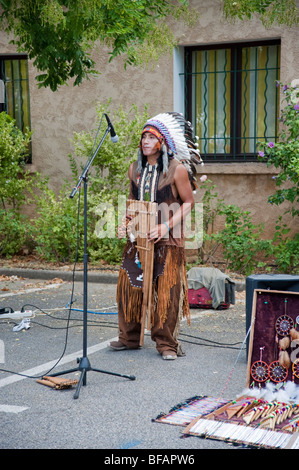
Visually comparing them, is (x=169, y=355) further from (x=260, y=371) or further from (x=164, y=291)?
(x=260, y=371)

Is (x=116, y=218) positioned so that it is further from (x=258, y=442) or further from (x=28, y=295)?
(x=258, y=442)

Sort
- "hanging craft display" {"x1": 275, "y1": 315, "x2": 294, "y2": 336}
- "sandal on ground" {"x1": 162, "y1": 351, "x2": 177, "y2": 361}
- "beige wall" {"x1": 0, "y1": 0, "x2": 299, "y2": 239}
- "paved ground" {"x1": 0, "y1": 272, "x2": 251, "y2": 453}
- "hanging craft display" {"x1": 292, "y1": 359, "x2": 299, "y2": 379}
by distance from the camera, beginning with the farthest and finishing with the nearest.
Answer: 1. "beige wall" {"x1": 0, "y1": 0, "x2": 299, "y2": 239}
2. "sandal on ground" {"x1": 162, "y1": 351, "x2": 177, "y2": 361}
3. "hanging craft display" {"x1": 275, "y1": 315, "x2": 294, "y2": 336}
4. "hanging craft display" {"x1": 292, "y1": 359, "x2": 299, "y2": 379}
5. "paved ground" {"x1": 0, "y1": 272, "x2": 251, "y2": 453}

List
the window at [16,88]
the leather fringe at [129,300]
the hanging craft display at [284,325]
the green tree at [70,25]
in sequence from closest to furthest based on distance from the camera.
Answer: the hanging craft display at [284,325]
the leather fringe at [129,300]
the green tree at [70,25]
the window at [16,88]

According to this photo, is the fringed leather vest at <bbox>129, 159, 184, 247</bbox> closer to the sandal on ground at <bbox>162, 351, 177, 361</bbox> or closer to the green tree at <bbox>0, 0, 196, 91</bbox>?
the sandal on ground at <bbox>162, 351, 177, 361</bbox>

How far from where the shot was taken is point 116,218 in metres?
10.2

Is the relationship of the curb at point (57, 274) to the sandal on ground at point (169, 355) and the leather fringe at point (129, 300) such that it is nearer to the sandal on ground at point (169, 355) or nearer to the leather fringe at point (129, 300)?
the leather fringe at point (129, 300)

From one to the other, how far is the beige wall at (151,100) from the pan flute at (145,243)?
4.69 meters

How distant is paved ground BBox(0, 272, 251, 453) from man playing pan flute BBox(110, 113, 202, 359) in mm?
336

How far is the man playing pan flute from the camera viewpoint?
18.5ft

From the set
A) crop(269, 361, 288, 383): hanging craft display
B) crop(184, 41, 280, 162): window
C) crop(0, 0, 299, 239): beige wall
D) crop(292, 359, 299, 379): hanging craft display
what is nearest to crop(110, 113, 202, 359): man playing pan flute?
crop(269, 361, 288, 383): hanging craft display

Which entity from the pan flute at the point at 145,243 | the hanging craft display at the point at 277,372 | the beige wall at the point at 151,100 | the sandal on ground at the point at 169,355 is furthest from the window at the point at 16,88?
the hanging craft display at the point at 277,372

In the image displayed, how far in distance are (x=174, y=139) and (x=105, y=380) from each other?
227cm

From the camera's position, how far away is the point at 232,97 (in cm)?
1068

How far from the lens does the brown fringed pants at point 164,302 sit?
564 cm
